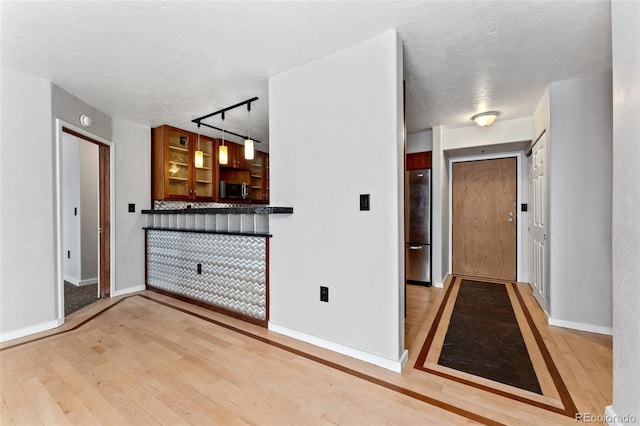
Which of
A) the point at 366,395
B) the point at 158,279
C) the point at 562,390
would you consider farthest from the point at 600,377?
the point at 158,279

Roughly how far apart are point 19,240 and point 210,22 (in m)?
2.49

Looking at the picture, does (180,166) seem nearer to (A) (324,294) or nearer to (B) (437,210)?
(A) (324,294)

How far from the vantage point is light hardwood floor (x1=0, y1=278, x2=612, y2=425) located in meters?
1.47

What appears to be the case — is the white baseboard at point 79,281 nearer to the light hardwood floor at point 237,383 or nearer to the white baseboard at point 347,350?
the light hardwood floor at point 237,383

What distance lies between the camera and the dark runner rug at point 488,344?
185 centimetres

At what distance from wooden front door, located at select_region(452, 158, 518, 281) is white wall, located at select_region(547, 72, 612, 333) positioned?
1780 mm

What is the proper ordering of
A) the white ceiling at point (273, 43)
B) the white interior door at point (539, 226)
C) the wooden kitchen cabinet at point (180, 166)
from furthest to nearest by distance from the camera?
1. the wooden kitchen cabinet at point (180, 166)
2. the white interior door at point (539, 226)
3. the white ceiling at point (273, 43)

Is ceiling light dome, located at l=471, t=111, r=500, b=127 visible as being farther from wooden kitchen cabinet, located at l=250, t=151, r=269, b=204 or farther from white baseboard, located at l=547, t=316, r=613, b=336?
wooden kitchen cabinet, located at l=250, t=151, r=269, b=204

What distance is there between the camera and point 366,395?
1635 mm

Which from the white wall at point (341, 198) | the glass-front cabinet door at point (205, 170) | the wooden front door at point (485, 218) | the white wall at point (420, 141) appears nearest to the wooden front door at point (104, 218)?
the glass-front cabinet door at point (205, 170)

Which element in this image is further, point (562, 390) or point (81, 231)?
point (81, 231)

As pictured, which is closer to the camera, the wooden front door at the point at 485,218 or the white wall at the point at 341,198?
the white wall at the point at 341,198

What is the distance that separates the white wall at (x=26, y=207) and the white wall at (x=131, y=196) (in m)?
1.06

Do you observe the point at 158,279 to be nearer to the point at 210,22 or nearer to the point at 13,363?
the point at 13,363
